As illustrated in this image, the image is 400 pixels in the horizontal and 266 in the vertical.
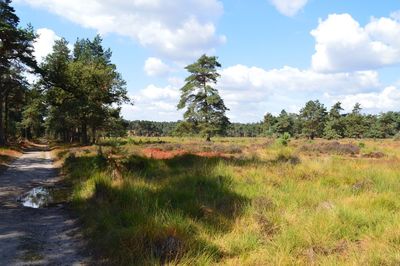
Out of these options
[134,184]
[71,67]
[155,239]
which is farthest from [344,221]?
[71,67]

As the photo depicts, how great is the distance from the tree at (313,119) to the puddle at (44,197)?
94.0 m

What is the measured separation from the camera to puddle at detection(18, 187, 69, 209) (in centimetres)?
1155

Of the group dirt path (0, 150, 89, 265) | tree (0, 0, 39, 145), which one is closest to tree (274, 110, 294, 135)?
tree (0, 0, 39, 145)

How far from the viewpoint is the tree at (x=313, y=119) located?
342 feet

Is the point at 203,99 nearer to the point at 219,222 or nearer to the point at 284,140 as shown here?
the point at 284,140

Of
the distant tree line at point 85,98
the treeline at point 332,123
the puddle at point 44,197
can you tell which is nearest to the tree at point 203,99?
the distant tree line at point 85,98

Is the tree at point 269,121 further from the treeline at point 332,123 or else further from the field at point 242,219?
the field at point 242,219

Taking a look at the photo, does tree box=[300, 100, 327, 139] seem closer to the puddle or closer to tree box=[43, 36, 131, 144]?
tree box=[43, 36, 131, 144]

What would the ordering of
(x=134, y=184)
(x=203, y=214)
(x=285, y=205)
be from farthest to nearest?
(x=134, y=184) → (x=285, y=205) → (x=203, y=214)

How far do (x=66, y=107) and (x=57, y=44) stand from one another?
20683 mm

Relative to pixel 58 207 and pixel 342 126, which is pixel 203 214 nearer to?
pixel 58 207

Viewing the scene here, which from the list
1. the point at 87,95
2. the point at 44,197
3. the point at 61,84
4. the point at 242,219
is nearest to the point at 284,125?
the point at 87,95

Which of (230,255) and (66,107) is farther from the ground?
(66,107)

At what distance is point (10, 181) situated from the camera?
16328 mm
